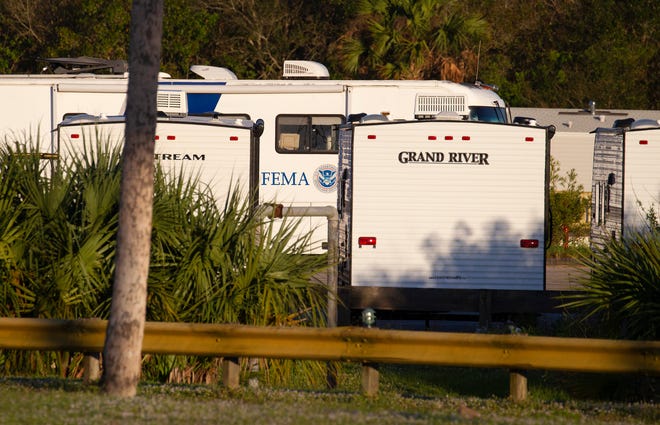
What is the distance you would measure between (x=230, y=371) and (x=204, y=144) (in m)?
5.78

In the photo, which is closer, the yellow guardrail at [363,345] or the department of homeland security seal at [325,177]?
the yellow guardrail at [363,345]

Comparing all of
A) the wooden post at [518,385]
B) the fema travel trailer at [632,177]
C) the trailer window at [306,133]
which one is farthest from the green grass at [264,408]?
the trailer window at [306,133]

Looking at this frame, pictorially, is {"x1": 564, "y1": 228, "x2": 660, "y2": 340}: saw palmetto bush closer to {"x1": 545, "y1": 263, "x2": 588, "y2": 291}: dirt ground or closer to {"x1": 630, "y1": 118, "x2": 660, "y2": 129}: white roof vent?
{"x1": 630, "y1": 118, "x2": 660, "y2": 129}: white roof vent

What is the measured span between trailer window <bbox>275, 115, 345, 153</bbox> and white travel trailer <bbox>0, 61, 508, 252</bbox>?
17mm

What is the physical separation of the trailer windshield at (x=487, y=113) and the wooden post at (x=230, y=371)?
1091 centimetres

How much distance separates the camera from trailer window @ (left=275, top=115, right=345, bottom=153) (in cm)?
1873

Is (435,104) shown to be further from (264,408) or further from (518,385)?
(264,408)

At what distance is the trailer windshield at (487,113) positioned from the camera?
18688 millimetres

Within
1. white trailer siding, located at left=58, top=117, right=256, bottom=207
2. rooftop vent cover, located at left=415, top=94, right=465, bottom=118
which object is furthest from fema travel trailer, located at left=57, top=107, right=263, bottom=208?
rooftop vent cover, located at left=415, top=94, right=465, bottom=118

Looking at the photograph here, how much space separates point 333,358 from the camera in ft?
27.3

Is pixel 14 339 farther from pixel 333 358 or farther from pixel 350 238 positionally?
pixel 350 238

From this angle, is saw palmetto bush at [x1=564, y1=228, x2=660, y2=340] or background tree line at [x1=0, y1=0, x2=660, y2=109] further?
background tree line at [x1=0, y1=0, x2=660, y2=109]

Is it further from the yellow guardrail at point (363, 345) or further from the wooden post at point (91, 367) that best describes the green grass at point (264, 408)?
the yellow guardrail at point (363, 345)

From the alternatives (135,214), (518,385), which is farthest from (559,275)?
(135,214)
